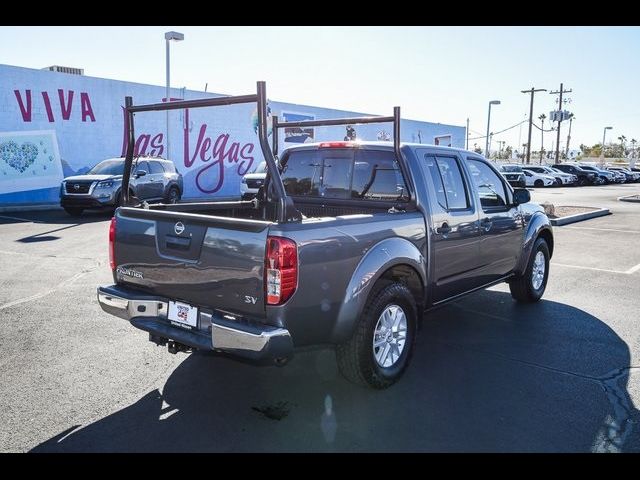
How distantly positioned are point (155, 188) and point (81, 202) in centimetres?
236

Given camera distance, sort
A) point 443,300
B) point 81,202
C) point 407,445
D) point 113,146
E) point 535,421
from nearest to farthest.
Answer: point 407,445, point 535,421, point 443,300, point 81,202, point 113,146

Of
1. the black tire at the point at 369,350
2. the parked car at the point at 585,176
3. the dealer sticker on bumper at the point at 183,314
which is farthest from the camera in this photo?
the parked car at the point at 585,176

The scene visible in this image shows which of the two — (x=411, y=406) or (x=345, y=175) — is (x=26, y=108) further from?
(x=411, y=406)

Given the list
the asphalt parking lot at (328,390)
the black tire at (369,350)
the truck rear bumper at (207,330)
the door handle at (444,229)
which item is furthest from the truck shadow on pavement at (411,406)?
the door handle at (444,229)

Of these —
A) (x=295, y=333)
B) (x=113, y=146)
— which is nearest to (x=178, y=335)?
(x=295, y=333)

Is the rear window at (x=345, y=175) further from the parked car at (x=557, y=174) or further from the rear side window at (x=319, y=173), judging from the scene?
the parked car at (x=557, y=174)

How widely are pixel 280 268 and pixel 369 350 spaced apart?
3.46ft

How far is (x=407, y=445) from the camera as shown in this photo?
10.6 ft

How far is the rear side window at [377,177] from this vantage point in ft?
15.2

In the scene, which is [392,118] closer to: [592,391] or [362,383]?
[362,383]

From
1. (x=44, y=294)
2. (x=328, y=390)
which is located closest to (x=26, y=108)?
(x=44, y=294)

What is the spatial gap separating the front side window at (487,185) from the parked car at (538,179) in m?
33.6

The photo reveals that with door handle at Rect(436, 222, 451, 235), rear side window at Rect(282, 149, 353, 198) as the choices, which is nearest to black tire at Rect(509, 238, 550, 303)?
door handle at Rect(436, 222, 451, 235)

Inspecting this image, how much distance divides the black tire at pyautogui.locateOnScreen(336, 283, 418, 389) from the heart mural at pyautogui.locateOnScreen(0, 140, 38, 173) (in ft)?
57.7
